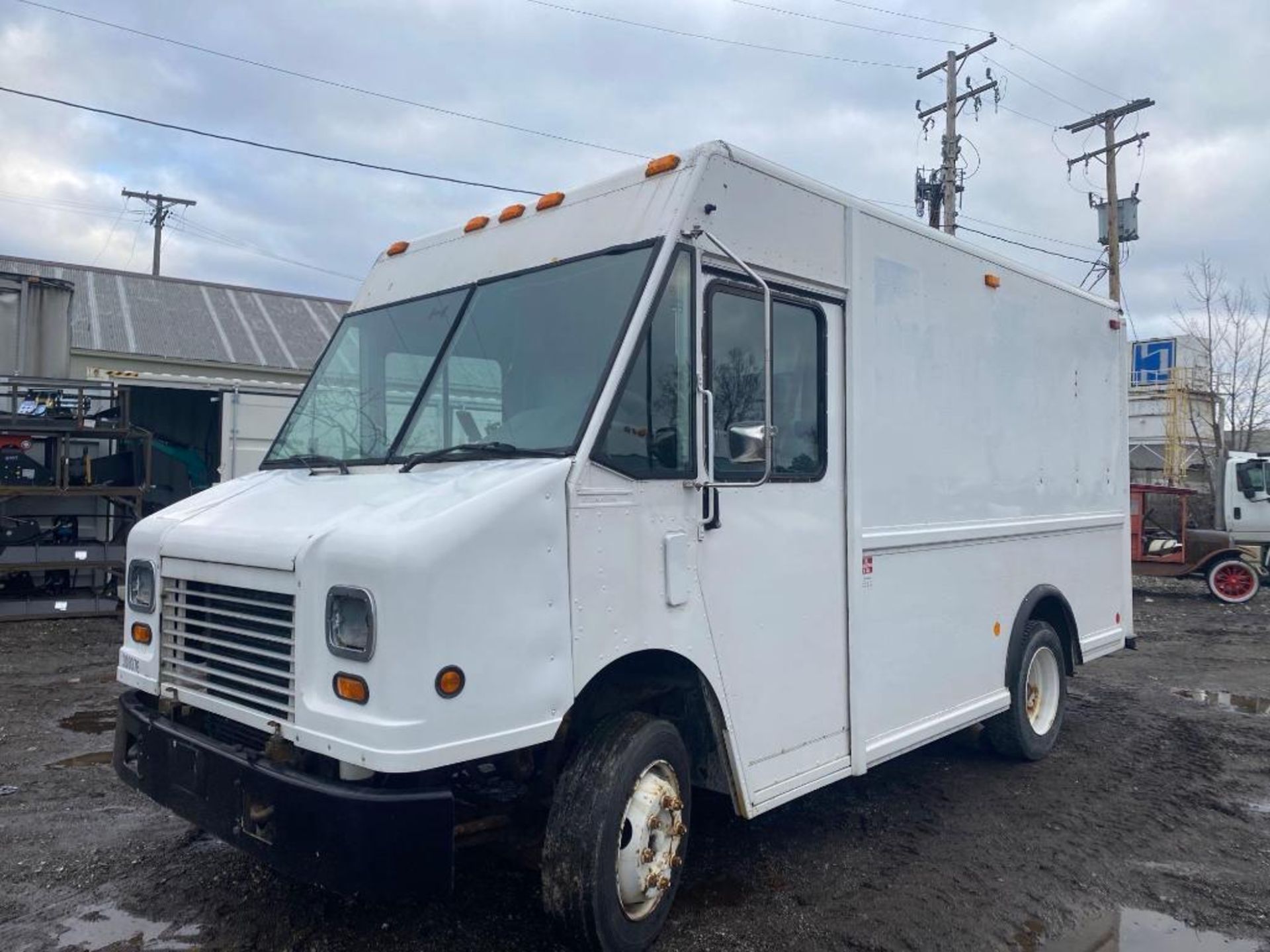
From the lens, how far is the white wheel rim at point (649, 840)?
11.6 feet

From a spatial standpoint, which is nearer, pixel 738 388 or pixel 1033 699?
pixel 738 388

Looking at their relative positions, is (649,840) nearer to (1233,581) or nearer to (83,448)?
(83,448)

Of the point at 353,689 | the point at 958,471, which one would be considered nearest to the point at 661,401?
the point at 353,689

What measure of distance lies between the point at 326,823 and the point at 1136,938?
3330 millimetres

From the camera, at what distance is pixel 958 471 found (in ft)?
17.7

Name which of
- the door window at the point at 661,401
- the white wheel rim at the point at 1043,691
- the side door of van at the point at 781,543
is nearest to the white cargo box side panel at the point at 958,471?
the side door of van at the point at 781,543

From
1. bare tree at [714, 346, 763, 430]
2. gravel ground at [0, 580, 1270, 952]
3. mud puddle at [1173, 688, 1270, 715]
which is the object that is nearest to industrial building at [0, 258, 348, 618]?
gravel ground at [0, 580, 1270, 952]

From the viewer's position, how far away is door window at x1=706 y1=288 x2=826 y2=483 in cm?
395

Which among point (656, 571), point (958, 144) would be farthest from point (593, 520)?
point (958, 144)

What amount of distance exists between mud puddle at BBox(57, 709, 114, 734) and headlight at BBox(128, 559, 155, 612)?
358 cm

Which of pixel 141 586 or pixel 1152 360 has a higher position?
pixel 1152 360

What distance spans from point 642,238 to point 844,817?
330 centimetres

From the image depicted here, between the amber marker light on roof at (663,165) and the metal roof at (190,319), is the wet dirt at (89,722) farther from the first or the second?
the metal roof at (190,319)

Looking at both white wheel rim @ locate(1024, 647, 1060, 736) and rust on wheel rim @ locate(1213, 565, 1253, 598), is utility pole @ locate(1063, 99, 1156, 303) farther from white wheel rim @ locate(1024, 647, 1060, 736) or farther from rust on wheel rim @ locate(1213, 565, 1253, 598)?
white wheel rim @ locate(1024, 647, 1060, 736)
